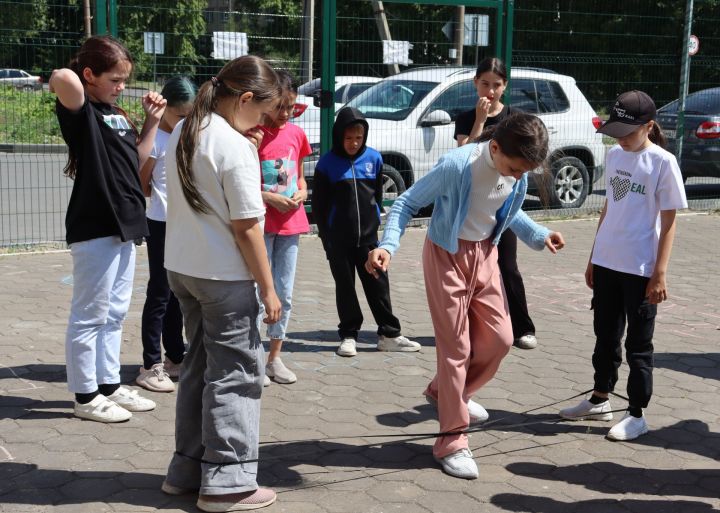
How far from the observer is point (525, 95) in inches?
467

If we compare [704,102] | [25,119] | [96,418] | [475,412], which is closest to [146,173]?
[96,418]

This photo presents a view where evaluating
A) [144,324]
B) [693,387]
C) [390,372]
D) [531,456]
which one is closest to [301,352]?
[390,372]

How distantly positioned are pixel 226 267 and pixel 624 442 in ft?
7.60

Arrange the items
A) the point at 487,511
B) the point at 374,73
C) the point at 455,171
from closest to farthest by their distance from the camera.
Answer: the point at 487,511, the point at 455,171, the point at 374,73

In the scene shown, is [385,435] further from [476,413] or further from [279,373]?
[279,373]

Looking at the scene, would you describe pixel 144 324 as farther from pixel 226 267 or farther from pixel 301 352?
pixel 226 267

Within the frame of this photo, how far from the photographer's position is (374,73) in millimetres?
10602

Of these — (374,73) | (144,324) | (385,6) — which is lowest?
(144,324)

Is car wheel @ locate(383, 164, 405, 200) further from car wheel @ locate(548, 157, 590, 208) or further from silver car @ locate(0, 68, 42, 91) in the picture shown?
silver car @ locate(0, 68, 42, 91)

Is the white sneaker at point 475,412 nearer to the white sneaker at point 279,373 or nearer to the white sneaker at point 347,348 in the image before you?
the white sneaker at point 279,373

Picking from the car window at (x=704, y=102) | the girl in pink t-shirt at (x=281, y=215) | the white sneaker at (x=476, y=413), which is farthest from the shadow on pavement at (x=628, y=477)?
the car window at (x=704, y=102)

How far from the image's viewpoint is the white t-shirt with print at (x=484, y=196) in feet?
13.8

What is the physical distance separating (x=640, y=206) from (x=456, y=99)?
649 cm

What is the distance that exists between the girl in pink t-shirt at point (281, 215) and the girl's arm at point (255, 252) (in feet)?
5.65
